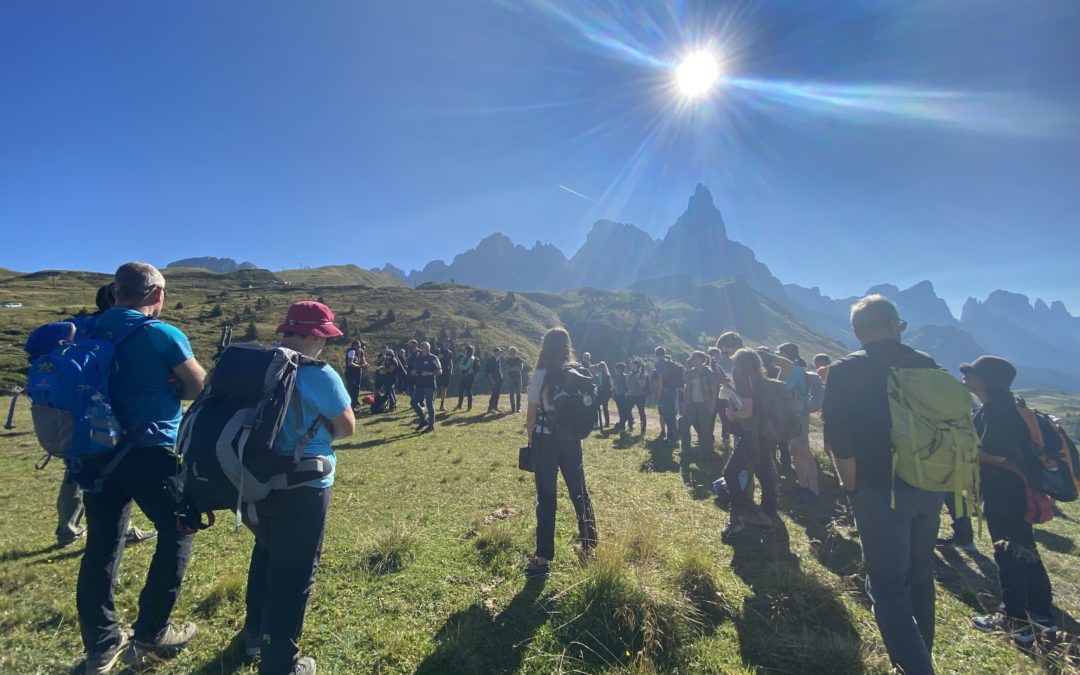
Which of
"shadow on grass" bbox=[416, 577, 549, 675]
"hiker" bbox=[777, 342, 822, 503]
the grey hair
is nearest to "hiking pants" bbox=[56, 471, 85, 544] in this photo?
the grey hair

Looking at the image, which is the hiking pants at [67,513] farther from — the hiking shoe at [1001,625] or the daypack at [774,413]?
the hiking shoe at [1001,625]

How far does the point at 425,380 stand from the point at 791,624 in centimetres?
1166

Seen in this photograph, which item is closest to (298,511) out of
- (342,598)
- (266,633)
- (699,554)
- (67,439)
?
(266,633)

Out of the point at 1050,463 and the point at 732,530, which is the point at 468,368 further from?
the point at 1050,463

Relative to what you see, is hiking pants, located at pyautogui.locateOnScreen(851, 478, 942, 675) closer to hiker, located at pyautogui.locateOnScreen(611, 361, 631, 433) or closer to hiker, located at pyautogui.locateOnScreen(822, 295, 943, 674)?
hiker, located at pyautogui.locateOnScreen(822, 295, 943, 674)

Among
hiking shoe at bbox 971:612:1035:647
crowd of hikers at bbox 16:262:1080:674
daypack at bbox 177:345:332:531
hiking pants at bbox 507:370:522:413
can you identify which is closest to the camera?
daypack at bbox 177:345:332:531

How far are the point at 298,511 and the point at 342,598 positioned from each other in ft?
6.99

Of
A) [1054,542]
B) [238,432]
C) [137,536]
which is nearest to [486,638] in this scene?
[238,432]

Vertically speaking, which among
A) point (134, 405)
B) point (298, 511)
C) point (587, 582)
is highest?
point (134, 405)

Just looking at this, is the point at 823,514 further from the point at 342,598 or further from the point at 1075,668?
the point at 342,598

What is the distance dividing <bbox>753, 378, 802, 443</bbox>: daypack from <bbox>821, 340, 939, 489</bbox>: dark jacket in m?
2.64

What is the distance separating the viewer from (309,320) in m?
3.28

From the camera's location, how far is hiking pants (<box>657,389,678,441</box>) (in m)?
13.4

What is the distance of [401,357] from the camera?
20.5 meters
